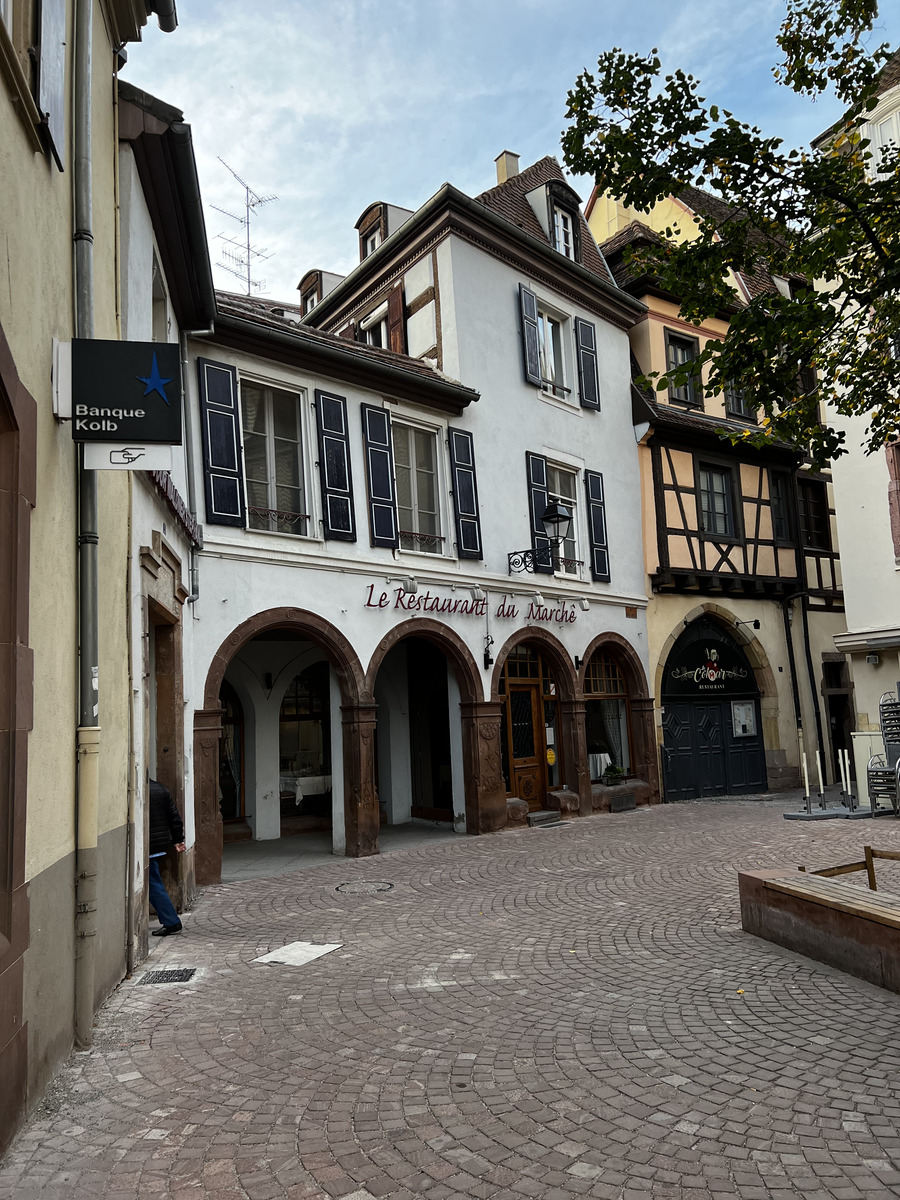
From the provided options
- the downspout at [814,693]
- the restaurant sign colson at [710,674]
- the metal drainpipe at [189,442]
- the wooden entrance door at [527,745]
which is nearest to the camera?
the metal drainpipe at [189,442]

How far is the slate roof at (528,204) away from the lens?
15.8 meters

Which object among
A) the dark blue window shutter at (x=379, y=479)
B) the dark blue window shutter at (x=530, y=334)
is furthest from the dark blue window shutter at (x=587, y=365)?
the dark blue window shutter at (x=379, y=479)

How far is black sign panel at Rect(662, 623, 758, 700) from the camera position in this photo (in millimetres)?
17062

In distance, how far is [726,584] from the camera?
58.1ft

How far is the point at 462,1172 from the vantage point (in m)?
3.22

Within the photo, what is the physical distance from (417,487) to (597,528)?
4184 mm

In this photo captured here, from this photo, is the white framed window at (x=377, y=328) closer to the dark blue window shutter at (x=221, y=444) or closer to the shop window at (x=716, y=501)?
the dark blue window shutter at (x=221, y=444)

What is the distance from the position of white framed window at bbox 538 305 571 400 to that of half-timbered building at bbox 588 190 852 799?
78.8 inches

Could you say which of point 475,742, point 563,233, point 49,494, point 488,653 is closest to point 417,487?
point 488,653

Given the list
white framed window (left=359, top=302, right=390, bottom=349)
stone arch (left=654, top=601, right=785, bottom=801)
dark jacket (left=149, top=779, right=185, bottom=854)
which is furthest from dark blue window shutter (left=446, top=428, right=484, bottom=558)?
dark jacket (left=149, top=779, right=185, bottom=854)

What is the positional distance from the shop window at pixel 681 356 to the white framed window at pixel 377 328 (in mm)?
5967

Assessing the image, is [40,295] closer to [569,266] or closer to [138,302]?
[138,302]

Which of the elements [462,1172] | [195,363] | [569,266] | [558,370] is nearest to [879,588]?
[558,370]

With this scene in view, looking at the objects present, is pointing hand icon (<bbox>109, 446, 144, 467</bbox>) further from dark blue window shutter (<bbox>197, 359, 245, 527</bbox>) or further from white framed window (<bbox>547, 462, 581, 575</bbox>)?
white framed window (<bbox>547, 462, 581, 575</bbox>)
